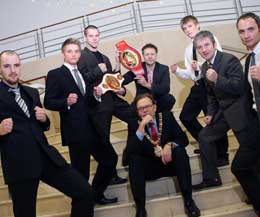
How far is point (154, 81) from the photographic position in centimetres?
352

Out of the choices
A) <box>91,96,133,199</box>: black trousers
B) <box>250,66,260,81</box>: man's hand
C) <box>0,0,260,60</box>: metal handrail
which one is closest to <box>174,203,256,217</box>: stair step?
<box>91,96,133,199</box>: black trousers

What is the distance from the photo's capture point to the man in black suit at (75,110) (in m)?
2.85

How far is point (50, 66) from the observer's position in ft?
23.4

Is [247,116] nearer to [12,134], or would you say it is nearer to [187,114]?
[187,114]

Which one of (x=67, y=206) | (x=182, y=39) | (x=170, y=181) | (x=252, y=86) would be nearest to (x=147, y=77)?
(x=170, y=181)

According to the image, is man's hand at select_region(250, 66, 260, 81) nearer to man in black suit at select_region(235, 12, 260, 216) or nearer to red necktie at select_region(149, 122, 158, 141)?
man in black suit at select_region(235, 12, 260, 216)

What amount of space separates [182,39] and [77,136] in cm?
421

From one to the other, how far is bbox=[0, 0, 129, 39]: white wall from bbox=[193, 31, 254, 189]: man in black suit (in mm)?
5686

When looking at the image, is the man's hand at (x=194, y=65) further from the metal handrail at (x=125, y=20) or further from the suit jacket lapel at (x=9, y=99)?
the metal handrail at (x=125, y=20)

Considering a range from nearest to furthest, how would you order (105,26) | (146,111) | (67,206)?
(146,111)
(67,206)
(105,26)

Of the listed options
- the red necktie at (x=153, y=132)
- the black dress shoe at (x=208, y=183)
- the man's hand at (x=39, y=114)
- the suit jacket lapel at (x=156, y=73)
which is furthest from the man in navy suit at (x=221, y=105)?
the man's hand at (x=39, y=114)

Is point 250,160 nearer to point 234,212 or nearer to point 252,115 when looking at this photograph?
point 252,115

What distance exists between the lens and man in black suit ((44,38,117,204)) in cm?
285

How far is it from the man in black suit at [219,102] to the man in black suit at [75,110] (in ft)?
2.78
